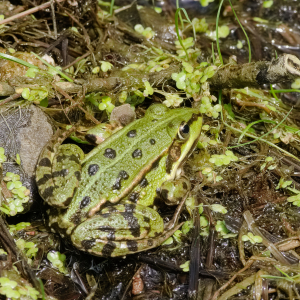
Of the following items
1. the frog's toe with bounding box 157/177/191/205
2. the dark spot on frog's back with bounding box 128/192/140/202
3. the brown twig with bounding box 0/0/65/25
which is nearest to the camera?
the dark spot on frog's back with bounding box 128/192/140/202

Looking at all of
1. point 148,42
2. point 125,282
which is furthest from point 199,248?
point 148,42

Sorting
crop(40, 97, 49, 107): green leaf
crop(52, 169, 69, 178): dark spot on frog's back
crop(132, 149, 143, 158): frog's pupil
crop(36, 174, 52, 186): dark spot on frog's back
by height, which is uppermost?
crop(40, 97, 49, 107): green leaf

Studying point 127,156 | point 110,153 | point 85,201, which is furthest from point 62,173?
point 127,156

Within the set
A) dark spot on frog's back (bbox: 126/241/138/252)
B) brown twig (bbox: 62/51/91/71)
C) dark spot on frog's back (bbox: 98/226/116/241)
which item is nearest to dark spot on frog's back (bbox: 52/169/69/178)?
dark spot on frog's back (bbox: 98/226/116/241)

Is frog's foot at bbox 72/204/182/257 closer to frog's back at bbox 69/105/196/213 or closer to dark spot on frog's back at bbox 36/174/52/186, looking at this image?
frog's back at bbox 69/105/196/213

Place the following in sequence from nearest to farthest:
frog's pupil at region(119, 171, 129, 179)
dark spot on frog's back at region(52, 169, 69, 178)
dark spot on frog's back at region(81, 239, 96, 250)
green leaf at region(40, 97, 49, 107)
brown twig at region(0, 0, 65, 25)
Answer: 1. dark spot on frog's back at region(81, 239, 96, 250)
2. dark spot on frog's back at region(52, 169, 69, 178)
3. frog's pupil at region(119, 171, 129, 179)
4. green leaf at region(40, 97, 49, 107)
5. brown twig at region(0, 0, 65, 25)

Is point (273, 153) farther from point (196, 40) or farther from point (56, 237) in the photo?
point (56, 237)
